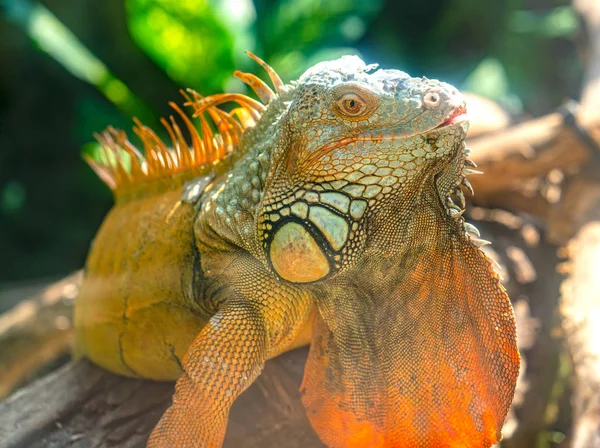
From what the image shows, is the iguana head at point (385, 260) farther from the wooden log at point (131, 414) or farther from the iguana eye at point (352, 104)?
A: the wooden log at point (131, 414)

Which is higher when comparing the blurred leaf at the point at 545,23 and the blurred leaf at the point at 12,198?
the blurred leaf at the point at 545,23

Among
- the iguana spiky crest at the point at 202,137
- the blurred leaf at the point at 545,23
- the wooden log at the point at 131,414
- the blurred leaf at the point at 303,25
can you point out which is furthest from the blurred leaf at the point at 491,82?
the wooden log at the point at 131,414

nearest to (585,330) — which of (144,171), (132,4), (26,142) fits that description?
(144,171)

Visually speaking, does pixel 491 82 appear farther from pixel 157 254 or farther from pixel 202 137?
pixel 157 254

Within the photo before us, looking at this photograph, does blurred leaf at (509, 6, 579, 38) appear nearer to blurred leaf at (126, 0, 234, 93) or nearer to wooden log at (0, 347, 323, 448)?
blurred leaf at (126, 0, 234, 93)

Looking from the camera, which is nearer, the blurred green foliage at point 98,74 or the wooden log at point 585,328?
the wooden log at point 585,328

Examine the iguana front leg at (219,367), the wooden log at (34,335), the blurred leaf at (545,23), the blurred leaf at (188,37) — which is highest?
the blurred leaf at (545,23)
